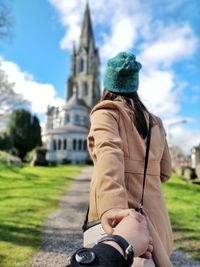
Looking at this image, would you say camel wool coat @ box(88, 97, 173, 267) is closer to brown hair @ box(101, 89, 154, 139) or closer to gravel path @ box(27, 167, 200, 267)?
brown hair @ box(101, 89, 154, 139)

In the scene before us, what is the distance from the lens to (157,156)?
246cm

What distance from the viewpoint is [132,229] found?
1699mm

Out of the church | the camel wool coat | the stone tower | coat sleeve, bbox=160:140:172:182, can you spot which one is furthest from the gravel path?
the stone tower

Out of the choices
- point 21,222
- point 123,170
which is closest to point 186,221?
point 21,222

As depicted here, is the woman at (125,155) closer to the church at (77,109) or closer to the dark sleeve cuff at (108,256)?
the dark sleeve cuff at (108,256)

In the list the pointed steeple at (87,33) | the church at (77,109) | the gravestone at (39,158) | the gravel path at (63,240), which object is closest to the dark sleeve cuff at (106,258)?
the gravel path at (63,240)

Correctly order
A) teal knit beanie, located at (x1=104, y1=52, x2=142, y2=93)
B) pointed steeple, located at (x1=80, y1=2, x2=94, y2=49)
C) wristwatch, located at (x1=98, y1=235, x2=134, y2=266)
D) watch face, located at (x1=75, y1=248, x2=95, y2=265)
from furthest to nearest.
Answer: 1. pointed steeple, located at (x1=80, y1=2, x2=94, y2=49)
2. teal knit beanie, located at (x1=104, y1=52, x2=142, y2=93)
3. wristwatch, located at (x1=98, y1=235, x2=134, y2=266)
4. watch face, located at (x1=75, y1=248, x2=95, y2=265)

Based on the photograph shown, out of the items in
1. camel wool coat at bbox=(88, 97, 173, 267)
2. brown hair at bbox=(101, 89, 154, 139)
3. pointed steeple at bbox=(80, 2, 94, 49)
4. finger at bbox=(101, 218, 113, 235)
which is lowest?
finger at bbox=(101, 218, 113, 235)

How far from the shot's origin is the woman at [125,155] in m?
2.06

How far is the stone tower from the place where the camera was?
98.1 metres

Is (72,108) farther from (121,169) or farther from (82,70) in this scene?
(121,169)

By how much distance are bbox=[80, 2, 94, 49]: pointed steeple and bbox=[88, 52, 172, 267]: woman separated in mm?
102440

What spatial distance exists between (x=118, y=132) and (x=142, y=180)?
12.6 inches

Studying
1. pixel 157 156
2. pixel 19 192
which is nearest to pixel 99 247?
pixel 157 156
